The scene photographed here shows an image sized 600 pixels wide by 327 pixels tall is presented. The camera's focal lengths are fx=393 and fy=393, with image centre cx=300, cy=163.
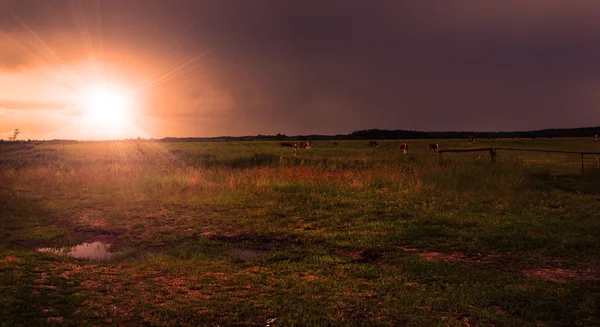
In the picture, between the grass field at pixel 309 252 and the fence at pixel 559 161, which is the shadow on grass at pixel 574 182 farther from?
the fence at pixel 559 161

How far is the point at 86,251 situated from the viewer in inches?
484

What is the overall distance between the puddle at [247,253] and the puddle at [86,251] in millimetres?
3750

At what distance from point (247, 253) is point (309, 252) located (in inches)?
71.9

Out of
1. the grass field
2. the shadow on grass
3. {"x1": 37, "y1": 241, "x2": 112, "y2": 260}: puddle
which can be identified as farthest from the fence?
{"x1": 37, "y1": 241, "x2": 112, "y2": 260}: puddle

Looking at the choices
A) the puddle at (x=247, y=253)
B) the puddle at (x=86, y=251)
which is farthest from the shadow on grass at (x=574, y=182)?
the puddle at (x=86, y=251)

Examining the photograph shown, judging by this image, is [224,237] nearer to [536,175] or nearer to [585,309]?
[585,309]

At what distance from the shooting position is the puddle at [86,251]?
11.7 m

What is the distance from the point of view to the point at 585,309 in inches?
276

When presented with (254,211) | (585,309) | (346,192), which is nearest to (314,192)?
(346,192)

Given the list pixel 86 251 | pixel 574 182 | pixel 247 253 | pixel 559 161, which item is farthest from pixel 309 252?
pixel 559 161

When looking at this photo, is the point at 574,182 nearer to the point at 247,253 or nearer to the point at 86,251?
the point at 247,253

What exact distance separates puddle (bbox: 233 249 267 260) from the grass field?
2.4 inches

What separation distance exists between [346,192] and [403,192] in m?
2.80

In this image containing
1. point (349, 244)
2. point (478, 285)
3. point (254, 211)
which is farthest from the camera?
point (254, 211)
